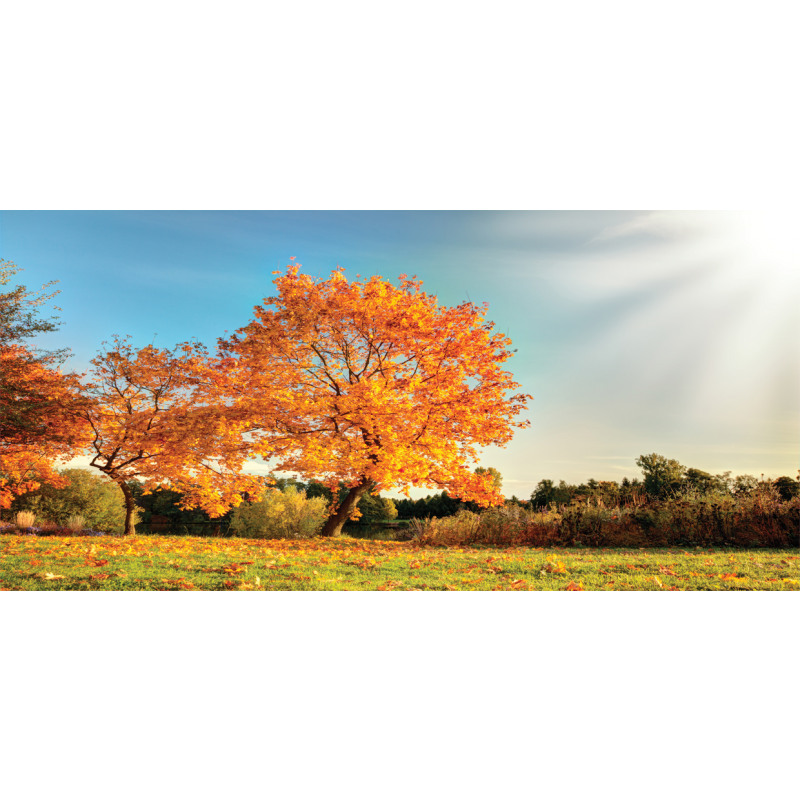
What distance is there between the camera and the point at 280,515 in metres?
8.81

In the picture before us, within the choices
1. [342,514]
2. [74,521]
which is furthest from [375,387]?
[74,521]

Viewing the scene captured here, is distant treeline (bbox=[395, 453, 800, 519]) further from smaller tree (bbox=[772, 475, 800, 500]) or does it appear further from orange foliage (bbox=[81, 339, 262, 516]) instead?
orange foliage (bbox=[81, 339, 262, 516])

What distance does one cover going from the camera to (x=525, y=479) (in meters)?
7.33

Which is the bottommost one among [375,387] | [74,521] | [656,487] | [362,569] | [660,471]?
[362,569]

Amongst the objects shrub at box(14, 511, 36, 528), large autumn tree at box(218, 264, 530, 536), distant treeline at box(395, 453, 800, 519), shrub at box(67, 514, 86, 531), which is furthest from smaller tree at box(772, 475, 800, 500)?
shrub at box(14, 511, 36, 528)

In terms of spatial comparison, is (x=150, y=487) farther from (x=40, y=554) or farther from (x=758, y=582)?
(x=758, y=582)

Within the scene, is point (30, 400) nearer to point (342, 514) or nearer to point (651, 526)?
point (342, 514)

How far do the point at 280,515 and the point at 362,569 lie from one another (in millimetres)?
3106

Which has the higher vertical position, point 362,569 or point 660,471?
point 660,471

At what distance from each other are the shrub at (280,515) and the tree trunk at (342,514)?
17cm

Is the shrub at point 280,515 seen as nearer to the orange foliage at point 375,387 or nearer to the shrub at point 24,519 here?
the orange foliage at point 375,387
